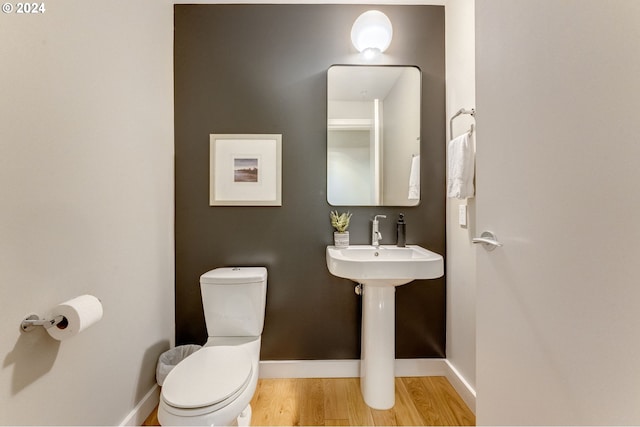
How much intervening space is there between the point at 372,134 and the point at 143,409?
2.02 meters

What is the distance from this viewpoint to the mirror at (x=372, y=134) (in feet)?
5.63

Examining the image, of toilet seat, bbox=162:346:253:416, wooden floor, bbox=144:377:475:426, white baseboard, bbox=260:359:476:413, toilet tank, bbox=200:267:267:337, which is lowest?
wooden floor, bbox=144:377:475:426

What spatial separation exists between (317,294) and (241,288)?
50cm

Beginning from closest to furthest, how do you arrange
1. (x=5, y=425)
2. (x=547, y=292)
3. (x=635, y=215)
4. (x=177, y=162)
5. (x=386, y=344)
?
1. (x=635, y=215)
2. (x=547, y=292)
3. (x=5, y=425)
4. (x=386, y=344)
5. (x=177, y=162)

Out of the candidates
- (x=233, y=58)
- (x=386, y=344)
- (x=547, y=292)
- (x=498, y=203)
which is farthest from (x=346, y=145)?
(x=547, y=292)

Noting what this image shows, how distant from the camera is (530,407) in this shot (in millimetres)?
667

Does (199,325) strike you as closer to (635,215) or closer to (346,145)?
(346,145)

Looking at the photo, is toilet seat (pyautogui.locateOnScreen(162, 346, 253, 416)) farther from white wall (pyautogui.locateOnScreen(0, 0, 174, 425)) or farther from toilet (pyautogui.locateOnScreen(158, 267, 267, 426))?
white wall (pyautogui.locateOnScreen(0, 0, 174, 425))

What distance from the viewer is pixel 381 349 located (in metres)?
1.42

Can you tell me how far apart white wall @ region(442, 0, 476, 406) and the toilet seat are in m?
1.20

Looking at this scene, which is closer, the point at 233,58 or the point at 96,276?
the point at 96,276

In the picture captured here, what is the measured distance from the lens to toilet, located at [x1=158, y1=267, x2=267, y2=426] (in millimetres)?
954

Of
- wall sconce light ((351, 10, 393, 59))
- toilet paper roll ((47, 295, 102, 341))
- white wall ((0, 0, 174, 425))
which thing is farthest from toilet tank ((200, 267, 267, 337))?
wall sconce light ((351, 10, 393, 59))

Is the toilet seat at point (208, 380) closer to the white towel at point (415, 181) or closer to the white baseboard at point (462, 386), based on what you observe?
the white baseboard at point (462, 386)
